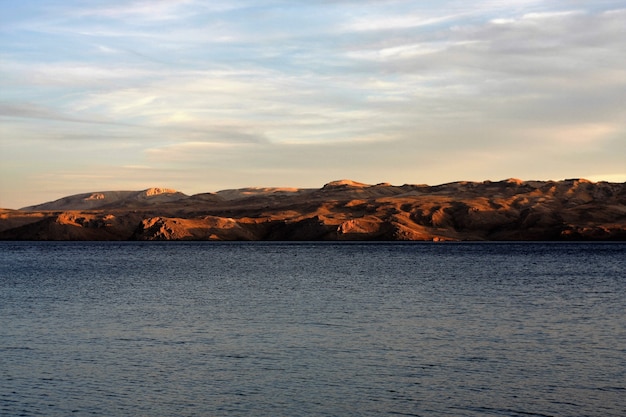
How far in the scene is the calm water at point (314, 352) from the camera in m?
29.2

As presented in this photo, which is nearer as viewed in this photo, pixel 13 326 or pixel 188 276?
pixel 13 326

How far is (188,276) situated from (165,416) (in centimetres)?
7369

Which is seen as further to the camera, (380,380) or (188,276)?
(188,276)

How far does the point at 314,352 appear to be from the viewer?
38.7 meters

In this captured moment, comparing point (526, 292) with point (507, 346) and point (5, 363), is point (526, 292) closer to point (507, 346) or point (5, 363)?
point (507, 346)

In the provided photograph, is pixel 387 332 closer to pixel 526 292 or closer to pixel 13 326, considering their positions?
pixel 13 326

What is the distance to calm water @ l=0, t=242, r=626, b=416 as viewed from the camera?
29188 millimetres

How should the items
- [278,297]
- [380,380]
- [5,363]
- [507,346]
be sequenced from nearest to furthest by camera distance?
[380,380], [5,363], [507,346], [278,297]

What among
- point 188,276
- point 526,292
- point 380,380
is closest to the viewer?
point 380,380

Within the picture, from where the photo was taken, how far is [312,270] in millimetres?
110875

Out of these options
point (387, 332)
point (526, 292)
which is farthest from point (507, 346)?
point (526, 292)

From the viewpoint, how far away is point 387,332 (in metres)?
45.4

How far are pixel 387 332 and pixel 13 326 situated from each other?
21727 millimetres

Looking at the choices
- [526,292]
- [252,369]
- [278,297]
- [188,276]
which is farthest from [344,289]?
[252,369]
